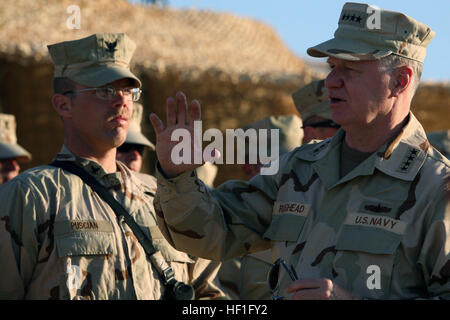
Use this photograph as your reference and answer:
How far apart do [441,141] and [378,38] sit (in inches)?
113

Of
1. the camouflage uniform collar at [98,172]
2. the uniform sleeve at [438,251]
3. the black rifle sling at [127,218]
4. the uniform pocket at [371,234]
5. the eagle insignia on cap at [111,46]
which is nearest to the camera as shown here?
the uniform sleeve at [438,251]

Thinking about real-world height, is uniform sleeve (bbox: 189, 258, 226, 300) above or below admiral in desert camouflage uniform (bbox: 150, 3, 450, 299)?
below

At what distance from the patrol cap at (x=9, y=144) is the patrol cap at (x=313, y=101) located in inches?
99.7

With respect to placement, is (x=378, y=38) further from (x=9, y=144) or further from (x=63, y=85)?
(x=9, y=144)

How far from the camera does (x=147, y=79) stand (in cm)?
1107

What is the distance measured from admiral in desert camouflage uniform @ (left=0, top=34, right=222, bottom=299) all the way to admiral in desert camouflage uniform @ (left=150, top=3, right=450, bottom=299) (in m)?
0.83

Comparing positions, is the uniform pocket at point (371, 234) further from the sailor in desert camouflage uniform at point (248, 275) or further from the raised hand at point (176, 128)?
the sailor in desert camouflage uniform at point (248, 275)

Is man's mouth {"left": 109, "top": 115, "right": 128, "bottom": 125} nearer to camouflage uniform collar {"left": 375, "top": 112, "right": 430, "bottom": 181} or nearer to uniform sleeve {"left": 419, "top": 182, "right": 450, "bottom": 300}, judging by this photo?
camouflage uniform collar {"left": 375, "top": 112, "right": 430, "bottom": 181}

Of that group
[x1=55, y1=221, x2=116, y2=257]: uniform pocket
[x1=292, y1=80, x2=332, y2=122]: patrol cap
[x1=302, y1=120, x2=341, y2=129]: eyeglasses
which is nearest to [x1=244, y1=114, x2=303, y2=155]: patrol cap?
[x1=292, y1=80, x2=332, y2=122]: patrol cap

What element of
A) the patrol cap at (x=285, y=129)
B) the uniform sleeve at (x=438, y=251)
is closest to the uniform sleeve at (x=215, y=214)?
the uniform sleeve at (x=438, y=251)

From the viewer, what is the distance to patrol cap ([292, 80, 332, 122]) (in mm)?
5695

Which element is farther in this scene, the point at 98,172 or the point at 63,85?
the point at 63,85

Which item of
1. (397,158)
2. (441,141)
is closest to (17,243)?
(397,158)

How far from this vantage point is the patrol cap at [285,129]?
6.23 metres
